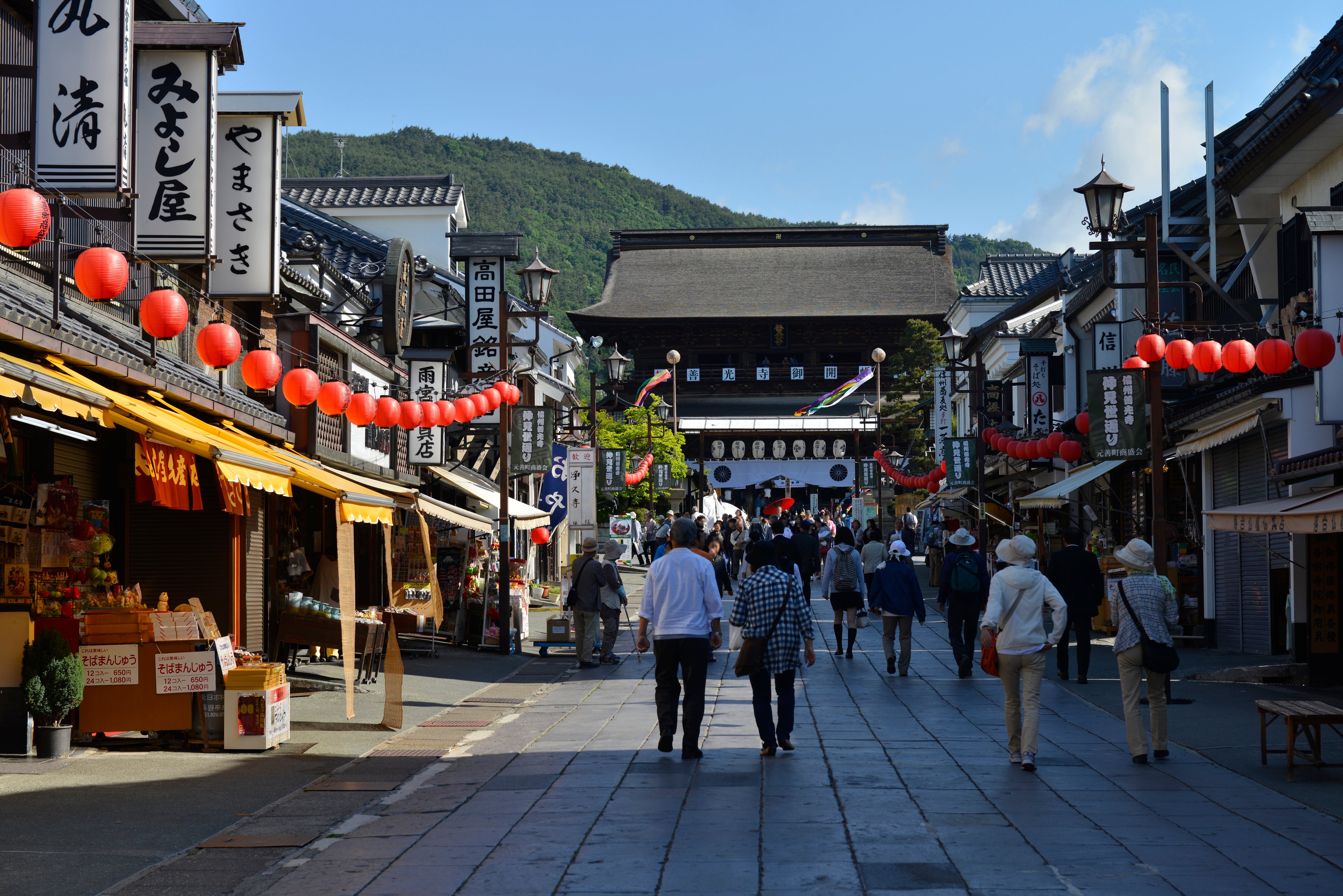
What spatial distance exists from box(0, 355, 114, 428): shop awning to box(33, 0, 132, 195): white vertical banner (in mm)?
1880

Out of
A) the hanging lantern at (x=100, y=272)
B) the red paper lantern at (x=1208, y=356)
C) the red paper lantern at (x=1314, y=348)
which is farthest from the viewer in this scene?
the red paper lantern at (x=1208, y=356)

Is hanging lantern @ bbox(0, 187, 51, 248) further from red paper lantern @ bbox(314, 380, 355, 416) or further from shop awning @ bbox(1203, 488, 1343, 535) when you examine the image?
shop awning @ bbox(1203, 488, 1343, 535)

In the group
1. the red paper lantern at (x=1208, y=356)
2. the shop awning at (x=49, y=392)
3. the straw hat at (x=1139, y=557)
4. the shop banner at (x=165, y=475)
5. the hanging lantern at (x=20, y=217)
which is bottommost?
the straw hat at (x=1139, y=557)

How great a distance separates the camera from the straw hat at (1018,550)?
9320mm

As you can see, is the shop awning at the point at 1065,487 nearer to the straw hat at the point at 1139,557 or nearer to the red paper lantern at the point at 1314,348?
the red paper lantern at the point at 1314,348

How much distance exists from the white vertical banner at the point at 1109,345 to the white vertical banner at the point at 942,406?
11.6 m

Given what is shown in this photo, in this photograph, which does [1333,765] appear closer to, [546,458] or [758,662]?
[758,662]

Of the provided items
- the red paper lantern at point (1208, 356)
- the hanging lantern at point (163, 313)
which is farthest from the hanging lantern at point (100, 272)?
the red paper lantern at point (1208, 356)

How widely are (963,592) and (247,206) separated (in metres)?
8.64

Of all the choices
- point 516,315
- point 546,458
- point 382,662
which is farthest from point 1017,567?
point 546,458

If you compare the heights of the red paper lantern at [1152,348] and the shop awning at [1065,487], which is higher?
the red paper lantern at [1152,348]

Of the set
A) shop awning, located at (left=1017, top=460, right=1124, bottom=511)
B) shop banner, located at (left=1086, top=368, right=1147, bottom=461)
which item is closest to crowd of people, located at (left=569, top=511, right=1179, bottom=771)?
shop banner, located at (left=1086, top=368, right=1147, bottom=461)

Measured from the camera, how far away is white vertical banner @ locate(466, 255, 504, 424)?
21.6 meters

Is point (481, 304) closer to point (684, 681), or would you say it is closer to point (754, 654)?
point (684, 681)
